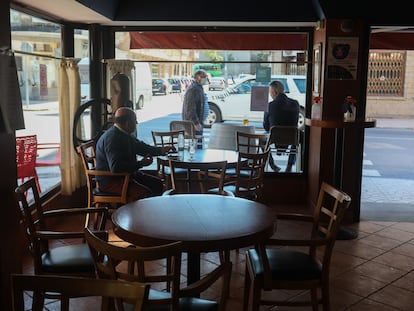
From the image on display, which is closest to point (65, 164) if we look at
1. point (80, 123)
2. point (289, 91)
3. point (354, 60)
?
point (80, 123)

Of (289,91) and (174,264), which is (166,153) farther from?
(174,264)

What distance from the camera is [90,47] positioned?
5.74m

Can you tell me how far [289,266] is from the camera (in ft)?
8.92

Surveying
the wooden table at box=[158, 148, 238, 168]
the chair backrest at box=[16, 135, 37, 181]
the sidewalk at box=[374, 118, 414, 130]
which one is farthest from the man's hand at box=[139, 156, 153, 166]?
the sidewalk at box=[374, 118, 414, 130]

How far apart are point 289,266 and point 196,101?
3.52m

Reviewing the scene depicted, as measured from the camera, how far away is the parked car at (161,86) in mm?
6008

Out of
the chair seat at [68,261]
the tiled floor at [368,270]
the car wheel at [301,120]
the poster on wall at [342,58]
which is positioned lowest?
the tiled floor at [368,270]

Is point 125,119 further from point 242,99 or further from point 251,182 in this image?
point 242,99

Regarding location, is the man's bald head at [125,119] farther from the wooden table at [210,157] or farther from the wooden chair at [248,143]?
the wooden chair at [248,143]

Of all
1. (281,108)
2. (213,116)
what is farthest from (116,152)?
(281,108)

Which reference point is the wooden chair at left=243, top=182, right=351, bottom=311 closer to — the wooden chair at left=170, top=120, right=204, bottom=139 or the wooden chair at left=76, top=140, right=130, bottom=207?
the wooden chair at left=76, top=140, right=130, bottom=207

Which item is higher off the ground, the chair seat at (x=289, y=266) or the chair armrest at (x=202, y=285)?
the chair armrest at (x=202, y=285)

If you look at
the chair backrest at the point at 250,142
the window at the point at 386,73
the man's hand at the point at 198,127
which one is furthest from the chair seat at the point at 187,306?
the window at the point at 386,73

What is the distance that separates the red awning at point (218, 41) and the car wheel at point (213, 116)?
2.33 feet
